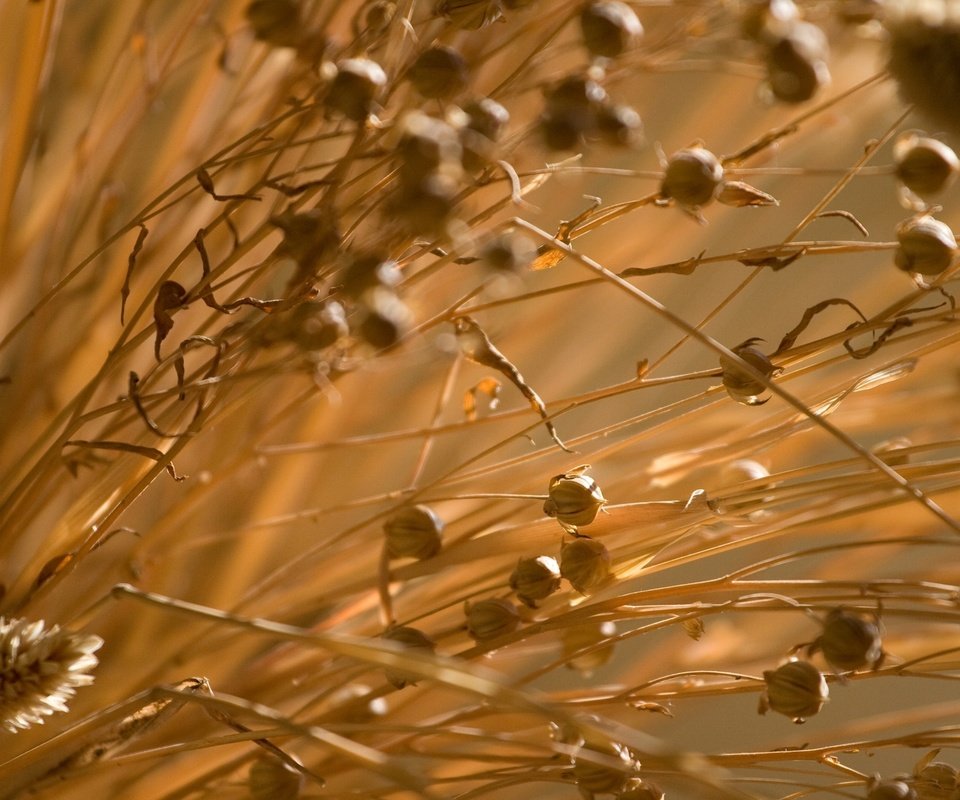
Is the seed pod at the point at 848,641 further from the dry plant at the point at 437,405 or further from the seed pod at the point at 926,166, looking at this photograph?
A: the seed pod at the point at 926,166

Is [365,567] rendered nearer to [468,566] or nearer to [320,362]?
[468,566]

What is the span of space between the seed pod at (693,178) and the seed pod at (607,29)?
1.3 inches

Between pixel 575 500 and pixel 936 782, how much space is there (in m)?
0.13

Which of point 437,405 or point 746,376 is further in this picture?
point 437,405

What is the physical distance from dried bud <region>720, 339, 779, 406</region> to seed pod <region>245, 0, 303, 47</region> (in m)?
0.15

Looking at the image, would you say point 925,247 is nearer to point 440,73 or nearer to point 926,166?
Result: point 926,166

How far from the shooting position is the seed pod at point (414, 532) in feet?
1.13

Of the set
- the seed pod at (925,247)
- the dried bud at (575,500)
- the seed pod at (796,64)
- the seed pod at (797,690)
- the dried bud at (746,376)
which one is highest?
the seed pod at (925,247)

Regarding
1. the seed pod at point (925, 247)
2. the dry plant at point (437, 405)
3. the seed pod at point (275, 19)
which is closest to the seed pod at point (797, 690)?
the dry plant at point (437, 405)

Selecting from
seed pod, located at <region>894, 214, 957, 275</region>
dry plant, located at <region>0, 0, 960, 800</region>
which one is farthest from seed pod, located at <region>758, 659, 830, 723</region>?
seed pod, located at <region>894, 214, 957, 275</region>

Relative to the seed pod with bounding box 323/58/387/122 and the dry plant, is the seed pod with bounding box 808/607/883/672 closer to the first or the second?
the dry plant

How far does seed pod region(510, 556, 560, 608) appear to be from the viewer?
32 centimetres

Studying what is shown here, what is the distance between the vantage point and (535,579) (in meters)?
0.32

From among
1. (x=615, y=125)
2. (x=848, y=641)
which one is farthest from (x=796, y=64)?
(x=848, y=641)
